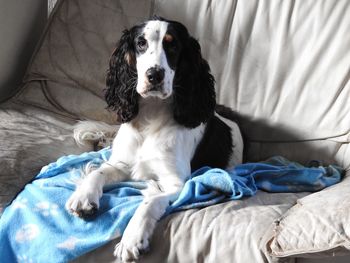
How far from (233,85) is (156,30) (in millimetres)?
676

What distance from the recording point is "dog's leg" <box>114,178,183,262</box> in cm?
149

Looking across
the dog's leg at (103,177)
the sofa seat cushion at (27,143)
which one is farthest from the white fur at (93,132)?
the dog's leg at (103,177)

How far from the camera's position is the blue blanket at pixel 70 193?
61.7 inches

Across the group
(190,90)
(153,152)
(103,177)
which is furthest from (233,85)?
(103,177)

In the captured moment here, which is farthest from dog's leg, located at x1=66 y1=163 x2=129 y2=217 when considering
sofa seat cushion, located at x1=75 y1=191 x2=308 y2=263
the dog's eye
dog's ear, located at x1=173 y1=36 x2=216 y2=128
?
the dog's eye

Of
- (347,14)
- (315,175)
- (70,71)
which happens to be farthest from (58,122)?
(347,14)

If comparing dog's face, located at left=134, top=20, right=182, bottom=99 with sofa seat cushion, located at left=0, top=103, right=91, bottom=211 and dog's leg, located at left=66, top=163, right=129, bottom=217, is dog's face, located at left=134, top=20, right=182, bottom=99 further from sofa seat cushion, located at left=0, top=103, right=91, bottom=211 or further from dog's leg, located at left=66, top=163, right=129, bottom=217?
sofa seat cushion, located at left=0, top=103, right=91, bottom=211

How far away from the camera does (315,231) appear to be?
54.7 inches

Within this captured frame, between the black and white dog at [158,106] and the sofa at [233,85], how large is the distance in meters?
0.29

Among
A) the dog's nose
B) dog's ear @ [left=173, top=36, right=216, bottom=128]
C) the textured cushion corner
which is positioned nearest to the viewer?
the textured cushion corner

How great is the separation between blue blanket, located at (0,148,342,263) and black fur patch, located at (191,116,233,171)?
0.11m

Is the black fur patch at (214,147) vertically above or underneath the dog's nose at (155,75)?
underneath

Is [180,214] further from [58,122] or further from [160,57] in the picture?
[58,122]

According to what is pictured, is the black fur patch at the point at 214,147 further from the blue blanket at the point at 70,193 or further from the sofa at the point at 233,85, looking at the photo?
the sofa at the point at 233,85
